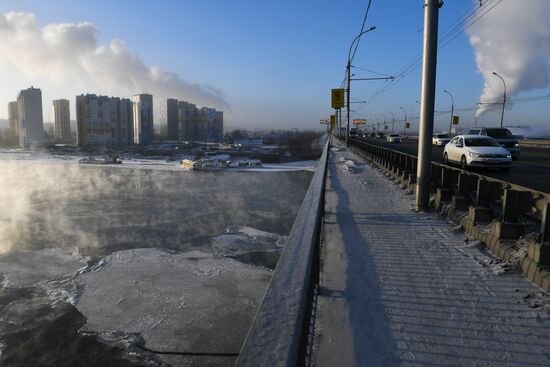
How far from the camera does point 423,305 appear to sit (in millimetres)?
4316

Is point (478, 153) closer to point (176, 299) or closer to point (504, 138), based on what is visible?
point (504, 138)

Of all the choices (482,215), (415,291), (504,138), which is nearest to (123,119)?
(504,138)

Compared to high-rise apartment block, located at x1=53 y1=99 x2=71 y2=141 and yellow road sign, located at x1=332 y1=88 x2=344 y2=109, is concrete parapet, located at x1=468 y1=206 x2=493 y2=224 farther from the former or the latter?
high-rise apartment block, located at x1=53 y1=99 x2=71 y2=141

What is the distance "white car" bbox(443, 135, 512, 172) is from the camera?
16.4m

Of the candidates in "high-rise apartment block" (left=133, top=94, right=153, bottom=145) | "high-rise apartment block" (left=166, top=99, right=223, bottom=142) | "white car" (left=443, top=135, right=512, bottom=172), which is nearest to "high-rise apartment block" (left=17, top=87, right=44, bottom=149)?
"high-rise apartment block" (left=133, top=94, right=153, bottom=145)

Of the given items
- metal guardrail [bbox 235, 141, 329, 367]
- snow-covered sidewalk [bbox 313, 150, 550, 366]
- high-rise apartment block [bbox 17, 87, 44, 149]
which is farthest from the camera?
high-rise apartment block [bbox 17, 87, 44, 149]

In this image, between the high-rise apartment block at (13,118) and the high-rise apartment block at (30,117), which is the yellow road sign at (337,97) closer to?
the high-rise apartment block at (30,117)

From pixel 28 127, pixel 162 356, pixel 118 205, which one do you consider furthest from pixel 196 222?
pixel 28 127

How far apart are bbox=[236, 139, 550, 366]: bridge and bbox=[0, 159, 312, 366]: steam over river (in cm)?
407

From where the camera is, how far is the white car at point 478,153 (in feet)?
53.9

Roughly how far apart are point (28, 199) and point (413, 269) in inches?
1799

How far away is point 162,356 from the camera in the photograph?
8219 millimetres

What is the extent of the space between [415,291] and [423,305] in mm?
396

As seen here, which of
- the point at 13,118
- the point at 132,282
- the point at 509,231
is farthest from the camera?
the point at 13,118
